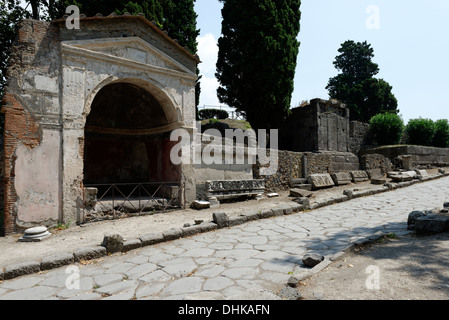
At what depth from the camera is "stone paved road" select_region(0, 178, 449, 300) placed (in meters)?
2.84

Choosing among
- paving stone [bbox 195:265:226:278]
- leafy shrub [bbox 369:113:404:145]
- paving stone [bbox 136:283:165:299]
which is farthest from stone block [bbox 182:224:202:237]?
leafy shrub [bbox 369:113:404:145]

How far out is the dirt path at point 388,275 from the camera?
2434mm

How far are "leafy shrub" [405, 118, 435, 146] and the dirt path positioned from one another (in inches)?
809

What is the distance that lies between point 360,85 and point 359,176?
75.4 feet

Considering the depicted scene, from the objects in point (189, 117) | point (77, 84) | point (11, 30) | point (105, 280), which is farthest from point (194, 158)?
point (11, 30)

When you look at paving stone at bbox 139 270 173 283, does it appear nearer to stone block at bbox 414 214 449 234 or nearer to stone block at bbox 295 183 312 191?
stone block at bbox 414 214 449 234

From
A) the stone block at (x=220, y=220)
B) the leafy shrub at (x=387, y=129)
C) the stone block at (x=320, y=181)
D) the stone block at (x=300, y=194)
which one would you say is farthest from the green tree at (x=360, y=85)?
the stone block at (x=220, y=220)

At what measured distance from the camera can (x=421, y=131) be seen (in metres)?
20.3

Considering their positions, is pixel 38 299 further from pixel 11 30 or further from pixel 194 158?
pixel 11 30

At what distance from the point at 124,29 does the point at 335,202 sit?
8.16m

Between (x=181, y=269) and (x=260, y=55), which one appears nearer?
(x=181, y=269)

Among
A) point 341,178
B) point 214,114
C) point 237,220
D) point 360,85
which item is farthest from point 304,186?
point 360,85

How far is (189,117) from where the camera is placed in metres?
8.44

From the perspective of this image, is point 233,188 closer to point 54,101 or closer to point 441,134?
point 54,101
